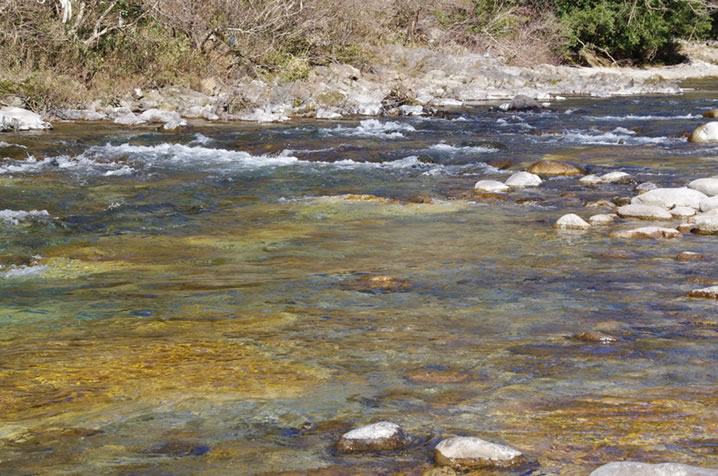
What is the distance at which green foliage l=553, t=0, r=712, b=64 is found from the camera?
107ft

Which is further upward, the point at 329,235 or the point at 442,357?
the point at 442,357

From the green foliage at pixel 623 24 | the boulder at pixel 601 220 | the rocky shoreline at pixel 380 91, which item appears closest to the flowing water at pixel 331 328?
the boulder at pixel 601 220

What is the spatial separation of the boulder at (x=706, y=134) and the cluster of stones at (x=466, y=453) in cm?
1205

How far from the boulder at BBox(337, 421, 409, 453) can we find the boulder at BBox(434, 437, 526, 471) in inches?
7.5

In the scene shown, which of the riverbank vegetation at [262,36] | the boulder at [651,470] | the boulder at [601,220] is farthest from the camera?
the riverbank vegetation at [262,36]

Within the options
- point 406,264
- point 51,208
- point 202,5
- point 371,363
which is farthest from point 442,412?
point 202,5

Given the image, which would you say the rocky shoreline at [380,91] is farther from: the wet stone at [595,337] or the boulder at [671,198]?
the wet stone at [595,337]

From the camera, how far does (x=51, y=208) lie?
29.8 feet

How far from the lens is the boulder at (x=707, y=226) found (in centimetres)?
746

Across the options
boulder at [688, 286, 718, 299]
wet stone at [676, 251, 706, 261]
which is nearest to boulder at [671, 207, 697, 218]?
wet stone at [676, 251, 706, 261]

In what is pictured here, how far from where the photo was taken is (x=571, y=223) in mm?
7801

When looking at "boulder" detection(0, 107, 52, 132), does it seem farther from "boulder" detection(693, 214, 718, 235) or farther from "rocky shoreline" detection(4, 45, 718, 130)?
"boulder" detection(693, 214, 718, 235)

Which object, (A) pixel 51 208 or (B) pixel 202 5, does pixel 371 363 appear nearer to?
(A) pixel 51 208

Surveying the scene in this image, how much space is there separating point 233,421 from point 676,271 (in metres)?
3.81
